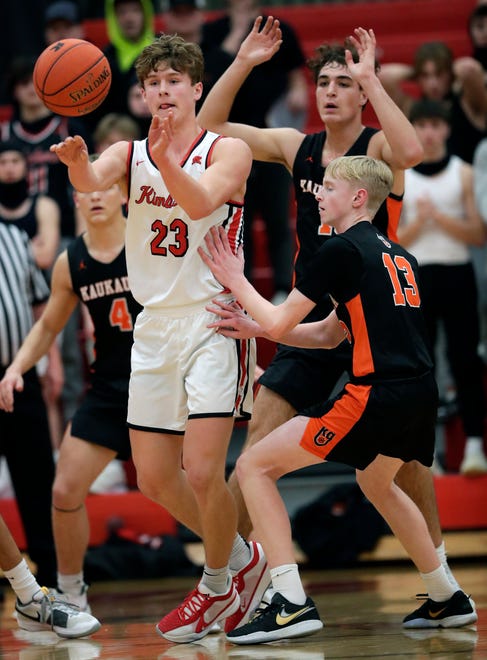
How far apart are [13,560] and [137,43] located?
5844 millimetres

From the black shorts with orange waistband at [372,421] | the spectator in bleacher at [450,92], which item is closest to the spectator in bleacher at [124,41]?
the spectator in bleacher at [450,92]

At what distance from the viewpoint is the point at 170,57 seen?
204 inches

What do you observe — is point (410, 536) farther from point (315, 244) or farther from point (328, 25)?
point (328, 25)

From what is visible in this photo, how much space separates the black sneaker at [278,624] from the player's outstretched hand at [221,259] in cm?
137

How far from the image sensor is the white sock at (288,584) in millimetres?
5020

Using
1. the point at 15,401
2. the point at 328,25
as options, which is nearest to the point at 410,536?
the point at 15,401

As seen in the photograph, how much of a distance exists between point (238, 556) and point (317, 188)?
183 cm

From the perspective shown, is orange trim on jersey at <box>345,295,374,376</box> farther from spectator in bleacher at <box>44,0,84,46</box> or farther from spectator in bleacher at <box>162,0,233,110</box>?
spectator in bleacher at <box>44,0,84,46</box>

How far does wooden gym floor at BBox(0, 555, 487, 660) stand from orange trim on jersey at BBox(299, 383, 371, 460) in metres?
0.82

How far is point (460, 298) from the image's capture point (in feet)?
27.2

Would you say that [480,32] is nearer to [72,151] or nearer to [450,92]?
[450,92]

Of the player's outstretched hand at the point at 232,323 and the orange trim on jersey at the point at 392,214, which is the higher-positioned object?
the orange trim on jersey at the point at 392,214

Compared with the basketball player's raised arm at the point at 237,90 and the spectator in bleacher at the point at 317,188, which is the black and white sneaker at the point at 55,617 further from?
the basketball player's raised arm at the point at 237,90

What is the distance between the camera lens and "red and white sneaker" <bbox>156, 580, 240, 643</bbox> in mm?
5199
